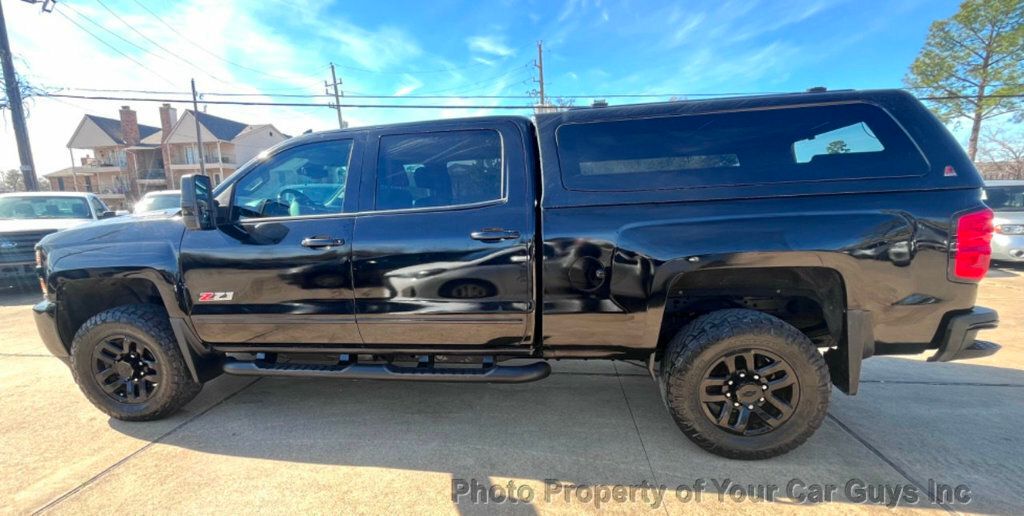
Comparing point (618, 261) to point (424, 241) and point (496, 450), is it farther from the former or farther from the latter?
point (496, 450)

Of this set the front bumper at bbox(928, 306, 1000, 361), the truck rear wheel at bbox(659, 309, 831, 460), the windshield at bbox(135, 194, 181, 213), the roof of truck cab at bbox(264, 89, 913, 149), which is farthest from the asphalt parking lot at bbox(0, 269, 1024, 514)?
the windshield at bbox(135, 194, 181, 213)

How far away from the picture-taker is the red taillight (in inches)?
85.3

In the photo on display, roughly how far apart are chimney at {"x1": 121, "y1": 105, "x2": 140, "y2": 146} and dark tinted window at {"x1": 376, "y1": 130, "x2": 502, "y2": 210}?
54.7 meters

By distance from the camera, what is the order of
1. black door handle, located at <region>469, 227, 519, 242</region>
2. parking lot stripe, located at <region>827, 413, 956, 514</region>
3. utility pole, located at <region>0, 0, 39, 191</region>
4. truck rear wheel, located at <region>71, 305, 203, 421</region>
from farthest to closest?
utility pole, located at <region>0, 0, 39, 191</region>
truck rear wheel, located at <region>71, 305, 203, 421</region>
black door handle, located at <region>469, 227, 519, 242</region>
parking lot stripe, located at <region>827, 413, 956, 514</region>

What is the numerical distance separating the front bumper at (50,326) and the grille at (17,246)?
6307 millimetres

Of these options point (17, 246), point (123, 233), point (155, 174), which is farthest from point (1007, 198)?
point (155, 174)

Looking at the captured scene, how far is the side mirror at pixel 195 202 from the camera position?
2633 mm

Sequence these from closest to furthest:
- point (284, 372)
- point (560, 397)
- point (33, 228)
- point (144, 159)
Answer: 1. point (284, 372)
2. point (560, 397)
3. point (33, 228)
4. point (144, 159)

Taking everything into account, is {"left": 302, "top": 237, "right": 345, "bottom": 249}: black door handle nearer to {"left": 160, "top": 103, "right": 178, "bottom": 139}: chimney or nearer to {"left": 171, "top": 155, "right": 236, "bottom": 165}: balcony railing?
{"left": 171, "top": 155, "right": 236, "bottom": 165}: balcony railing

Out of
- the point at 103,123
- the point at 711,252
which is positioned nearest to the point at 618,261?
the point at 711,252

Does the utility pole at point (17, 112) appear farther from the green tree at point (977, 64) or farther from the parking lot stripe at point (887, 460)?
the green tree at point (977, 64)

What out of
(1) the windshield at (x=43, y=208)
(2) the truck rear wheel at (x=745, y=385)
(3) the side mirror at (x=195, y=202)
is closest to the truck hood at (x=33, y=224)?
(1) the windshield at (x=43, y=208)

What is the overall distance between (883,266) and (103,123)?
63.1 metres

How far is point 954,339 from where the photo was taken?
7.50ft
